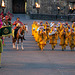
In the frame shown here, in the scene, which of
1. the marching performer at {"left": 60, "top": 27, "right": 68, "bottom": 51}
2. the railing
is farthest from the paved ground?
the railing

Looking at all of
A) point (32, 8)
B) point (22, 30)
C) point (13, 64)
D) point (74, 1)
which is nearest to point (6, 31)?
point (13, 64)

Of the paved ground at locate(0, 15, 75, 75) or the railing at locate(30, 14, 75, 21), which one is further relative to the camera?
the railing at locate(30, 14, 75, 21)

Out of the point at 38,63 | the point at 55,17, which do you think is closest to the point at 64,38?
the point at 38,63

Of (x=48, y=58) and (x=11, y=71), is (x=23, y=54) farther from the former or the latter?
(x=11, y=71)

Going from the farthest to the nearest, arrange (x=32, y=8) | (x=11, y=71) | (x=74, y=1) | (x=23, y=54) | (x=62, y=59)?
1. (x=32, y=8)
2. (x=74, y=1)
3. (x=23, y=54)
4. (x=62, y=59)
5. (x=11, y=71)

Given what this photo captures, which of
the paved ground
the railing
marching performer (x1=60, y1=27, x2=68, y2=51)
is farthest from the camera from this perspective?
the railing

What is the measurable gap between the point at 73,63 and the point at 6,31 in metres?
3.49

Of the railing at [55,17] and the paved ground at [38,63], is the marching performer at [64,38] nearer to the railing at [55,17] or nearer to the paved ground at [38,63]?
the paved ground at [38,63]

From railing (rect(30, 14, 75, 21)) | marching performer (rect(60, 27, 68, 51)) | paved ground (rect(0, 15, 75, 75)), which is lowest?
paved ground (rect(0, 15, 75, 75))

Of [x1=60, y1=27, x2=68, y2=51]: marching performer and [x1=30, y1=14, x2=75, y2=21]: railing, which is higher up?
[x1=30, y1=14, x2=75, y2=21]: railing

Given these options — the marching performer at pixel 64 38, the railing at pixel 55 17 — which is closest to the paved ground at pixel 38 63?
the marching performer at pixel 64 38

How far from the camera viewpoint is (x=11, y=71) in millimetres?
11961

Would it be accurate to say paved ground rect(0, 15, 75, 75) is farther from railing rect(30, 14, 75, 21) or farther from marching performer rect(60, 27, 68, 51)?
railing rect(30, 14, 75, 21)

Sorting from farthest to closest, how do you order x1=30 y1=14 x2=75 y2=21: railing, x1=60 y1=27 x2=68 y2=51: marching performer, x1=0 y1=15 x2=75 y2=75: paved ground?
1. x1=30 y1=14 x2=75 y2=21: railing
2. x1=60 y1=27 x2=68 y2=51: marching performer
3. x1=0 y1=15 x2=75 y2=75: paved ground
